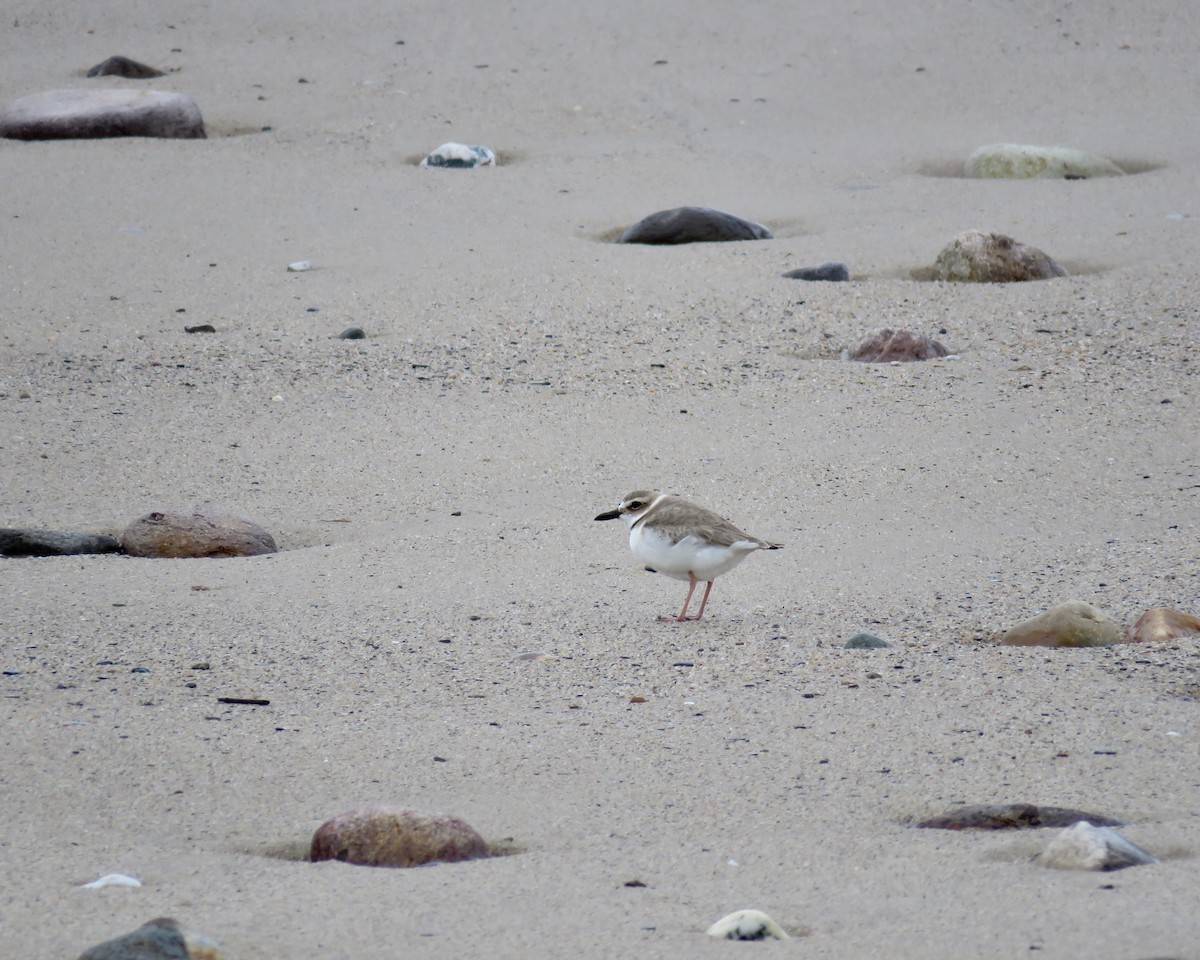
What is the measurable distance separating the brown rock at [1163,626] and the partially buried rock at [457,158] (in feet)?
23.3

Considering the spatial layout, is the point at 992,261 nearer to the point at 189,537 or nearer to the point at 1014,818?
the point at 189,537

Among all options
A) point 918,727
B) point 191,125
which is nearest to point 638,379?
point 918,727

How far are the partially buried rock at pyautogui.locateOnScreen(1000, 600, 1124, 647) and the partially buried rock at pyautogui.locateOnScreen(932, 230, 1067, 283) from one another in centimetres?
422

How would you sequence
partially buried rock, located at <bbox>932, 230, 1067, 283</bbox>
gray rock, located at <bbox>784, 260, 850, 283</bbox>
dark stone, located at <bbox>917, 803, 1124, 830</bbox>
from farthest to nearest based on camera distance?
gray rock, located at <bbox>784, 260, 850, 283</bbox>, partially buried rock, located at <bbox>932, 230, 1067, 283</bbox>, dark stone, located at <bbox>917, 803, 1124, 830</bbox>

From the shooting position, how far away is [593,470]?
5988 mm

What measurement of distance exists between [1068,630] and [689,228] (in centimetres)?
527

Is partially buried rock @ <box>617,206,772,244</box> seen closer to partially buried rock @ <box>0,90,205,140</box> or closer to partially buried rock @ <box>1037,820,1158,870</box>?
partially buried rock @ <box>0,90,205,140</box>

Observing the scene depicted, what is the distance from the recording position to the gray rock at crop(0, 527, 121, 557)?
4.97 metres

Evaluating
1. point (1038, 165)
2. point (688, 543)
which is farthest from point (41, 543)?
point (1038, 165)

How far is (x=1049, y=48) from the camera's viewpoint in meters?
12.2

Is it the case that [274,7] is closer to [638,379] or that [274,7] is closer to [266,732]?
[638,379]

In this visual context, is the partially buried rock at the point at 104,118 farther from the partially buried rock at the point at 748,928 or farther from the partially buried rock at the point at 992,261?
the partially buried rock at the point at 748,928

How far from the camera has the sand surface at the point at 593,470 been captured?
9.16 ft

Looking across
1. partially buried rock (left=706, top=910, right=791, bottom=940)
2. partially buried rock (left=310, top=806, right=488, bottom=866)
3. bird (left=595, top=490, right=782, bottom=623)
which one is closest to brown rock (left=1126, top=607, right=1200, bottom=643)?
bird (left=595, top=490, right=782, bottom=623)
